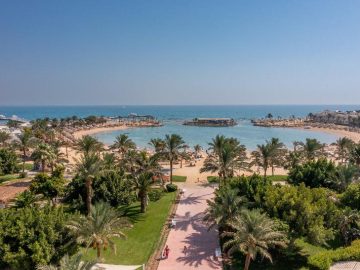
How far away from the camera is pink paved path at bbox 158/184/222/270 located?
27.9 meters

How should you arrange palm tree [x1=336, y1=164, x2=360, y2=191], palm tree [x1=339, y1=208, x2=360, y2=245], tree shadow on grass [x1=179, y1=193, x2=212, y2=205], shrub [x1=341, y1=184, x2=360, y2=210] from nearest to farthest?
palm tree [x1=339, y1=208, x2=360, y2=245], shrub [x1=341, y1=184, x2=360, y2=210], palm tree [x1=336, y1=164, x2=360, y2=191], tree shadow on grass [x1=179, y1=193, x2=212, y2=205]

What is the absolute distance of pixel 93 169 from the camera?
34.4 meters

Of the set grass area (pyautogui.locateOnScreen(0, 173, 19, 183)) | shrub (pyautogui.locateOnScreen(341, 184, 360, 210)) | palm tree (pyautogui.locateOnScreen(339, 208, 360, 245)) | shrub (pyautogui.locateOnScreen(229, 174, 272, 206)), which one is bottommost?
grass area (pyautogui.locateOnScreen(0, 173, 19, 183))

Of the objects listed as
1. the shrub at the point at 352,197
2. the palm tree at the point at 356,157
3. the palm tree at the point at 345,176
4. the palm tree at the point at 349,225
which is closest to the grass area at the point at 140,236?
the palm tree at the point at 349,225

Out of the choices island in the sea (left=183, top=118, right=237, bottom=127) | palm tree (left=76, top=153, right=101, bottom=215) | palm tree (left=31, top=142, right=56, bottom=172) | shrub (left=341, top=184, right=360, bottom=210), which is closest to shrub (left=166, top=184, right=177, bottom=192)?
palm tree (left=76, top=153, right=101, bottom=215)

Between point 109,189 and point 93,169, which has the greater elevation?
point 93,169

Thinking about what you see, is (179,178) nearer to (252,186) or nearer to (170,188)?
(170,188)

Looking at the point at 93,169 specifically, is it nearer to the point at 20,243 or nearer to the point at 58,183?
the point at 58,183

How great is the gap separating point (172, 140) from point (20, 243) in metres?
30.8


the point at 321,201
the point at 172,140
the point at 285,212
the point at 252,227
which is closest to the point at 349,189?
the point at 321,201

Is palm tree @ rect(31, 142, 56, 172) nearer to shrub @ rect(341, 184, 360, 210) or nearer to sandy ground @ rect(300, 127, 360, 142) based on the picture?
shrub @ rect(341, 184, 360, 210)

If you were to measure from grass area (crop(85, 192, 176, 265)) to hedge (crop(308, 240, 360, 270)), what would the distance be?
1327 cm

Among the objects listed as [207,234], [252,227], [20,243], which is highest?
[252,227]

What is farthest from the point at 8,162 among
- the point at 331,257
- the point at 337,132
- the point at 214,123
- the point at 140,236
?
the point at 214,123
